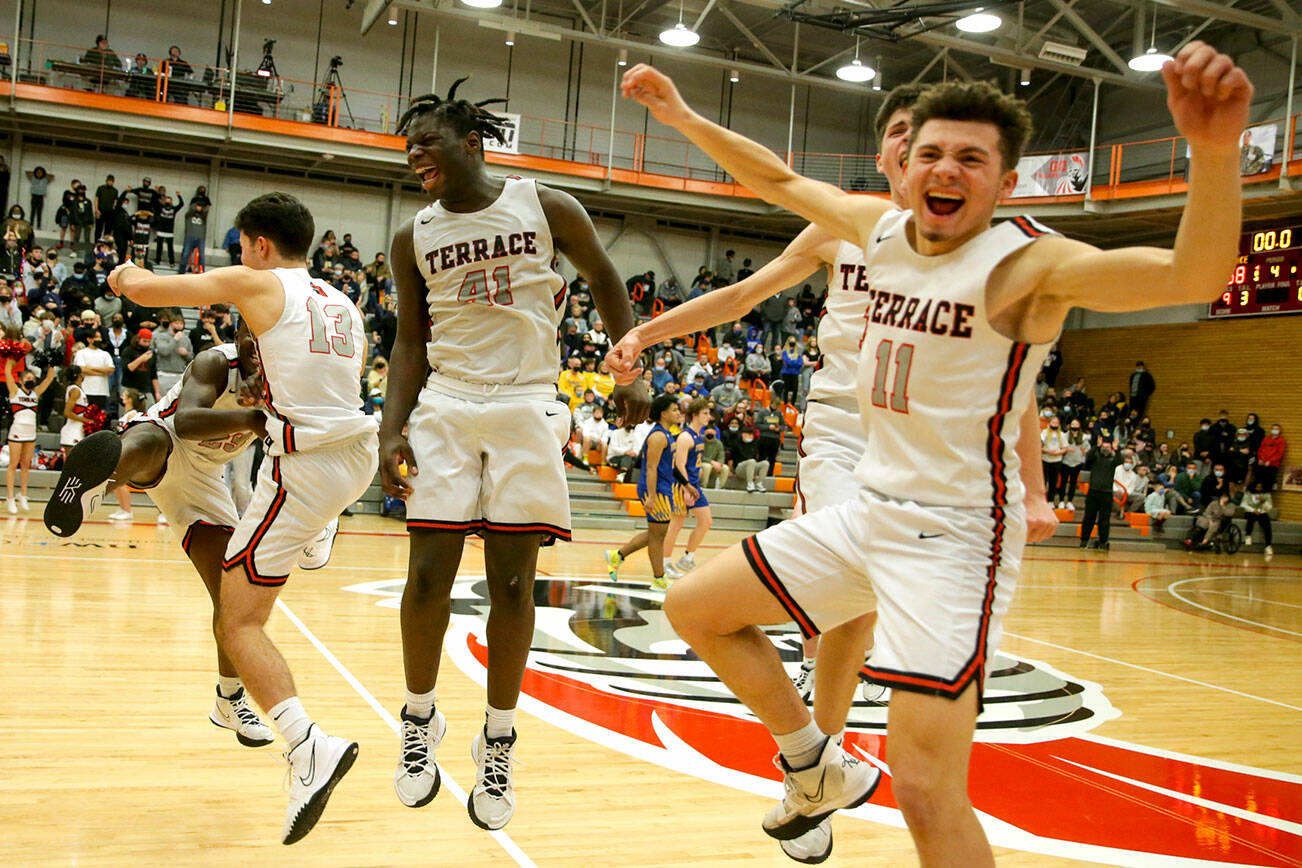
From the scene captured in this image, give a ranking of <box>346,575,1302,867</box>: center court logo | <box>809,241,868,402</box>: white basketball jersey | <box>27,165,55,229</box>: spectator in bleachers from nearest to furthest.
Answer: <box>809,241,868,402</box>: white basketball jersey < <box>346,575,1302,867</box>: center court logo < <box>27,165,55,229</box>: spectator in bleachers

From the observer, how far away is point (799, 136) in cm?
2862

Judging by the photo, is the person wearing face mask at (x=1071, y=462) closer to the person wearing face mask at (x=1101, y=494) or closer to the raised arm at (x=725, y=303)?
the person wearing face mask at (x=1101, y=494)

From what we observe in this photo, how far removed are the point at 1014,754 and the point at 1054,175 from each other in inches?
816

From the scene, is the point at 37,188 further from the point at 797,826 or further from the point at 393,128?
the point at 797,826

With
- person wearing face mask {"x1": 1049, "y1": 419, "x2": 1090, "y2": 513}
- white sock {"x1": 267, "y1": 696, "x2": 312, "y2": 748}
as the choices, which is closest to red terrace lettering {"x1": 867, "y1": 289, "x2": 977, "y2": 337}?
white sock {"x1": 267, "y1": 696, "x2": 312, "y2": 748}

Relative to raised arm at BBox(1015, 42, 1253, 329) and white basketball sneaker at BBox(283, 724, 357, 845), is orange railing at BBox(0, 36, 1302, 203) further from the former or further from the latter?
raised arm at BBox(1015, 42, 1253, 329)

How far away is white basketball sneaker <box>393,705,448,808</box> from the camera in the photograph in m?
3.43

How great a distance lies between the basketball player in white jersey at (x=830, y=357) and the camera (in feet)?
11.3

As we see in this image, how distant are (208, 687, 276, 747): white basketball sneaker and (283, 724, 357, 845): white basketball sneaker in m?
0.96

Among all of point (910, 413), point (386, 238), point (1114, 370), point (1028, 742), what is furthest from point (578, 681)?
point (1114, 370)

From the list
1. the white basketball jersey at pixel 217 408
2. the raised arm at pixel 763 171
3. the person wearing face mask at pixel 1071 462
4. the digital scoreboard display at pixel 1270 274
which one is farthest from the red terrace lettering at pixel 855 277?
the digital scoreboard display at pixel 1270 274

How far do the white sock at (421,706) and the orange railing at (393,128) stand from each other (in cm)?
1943

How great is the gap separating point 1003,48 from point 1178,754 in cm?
1940

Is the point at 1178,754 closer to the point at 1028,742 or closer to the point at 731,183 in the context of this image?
the point at 1028,742
